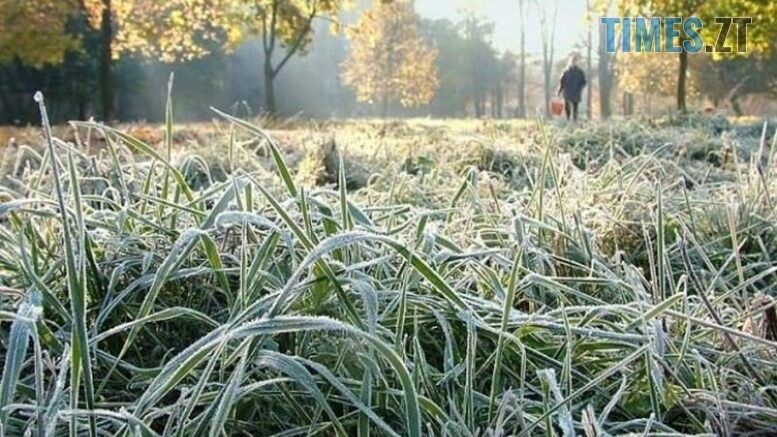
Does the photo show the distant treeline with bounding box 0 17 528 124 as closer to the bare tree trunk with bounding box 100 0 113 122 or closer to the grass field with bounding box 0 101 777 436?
the bare tree trunk with bounding box 100 0 113 122

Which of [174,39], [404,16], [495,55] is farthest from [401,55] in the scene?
[174,39]

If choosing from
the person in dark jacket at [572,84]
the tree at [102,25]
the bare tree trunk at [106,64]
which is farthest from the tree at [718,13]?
the bare tree trunk at [106,64]

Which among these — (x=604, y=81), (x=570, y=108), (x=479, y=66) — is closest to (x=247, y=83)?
(x=479, y=66)

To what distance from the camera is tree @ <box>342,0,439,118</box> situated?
2795cm

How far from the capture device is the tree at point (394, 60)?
91.7 feet

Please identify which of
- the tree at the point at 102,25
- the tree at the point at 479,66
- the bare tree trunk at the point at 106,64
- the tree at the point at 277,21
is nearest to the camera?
the tree at the point at 102,25

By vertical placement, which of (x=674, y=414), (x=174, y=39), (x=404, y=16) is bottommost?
(x=674, y=414)

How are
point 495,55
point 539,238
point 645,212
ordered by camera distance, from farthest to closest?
point 495,55 < point 645,212 < point 539,238

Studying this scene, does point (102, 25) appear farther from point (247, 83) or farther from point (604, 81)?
point (604, 81)

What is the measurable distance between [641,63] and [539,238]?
2531 cm

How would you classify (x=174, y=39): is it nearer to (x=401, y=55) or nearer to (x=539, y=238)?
(x=539, y=238)

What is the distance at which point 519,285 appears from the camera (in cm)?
70

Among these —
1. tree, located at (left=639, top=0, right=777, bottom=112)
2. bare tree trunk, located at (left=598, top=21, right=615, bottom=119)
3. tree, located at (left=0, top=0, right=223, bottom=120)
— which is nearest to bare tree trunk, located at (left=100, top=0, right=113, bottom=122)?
tree, located at (left=0, top=0, right=223, bottom=120)

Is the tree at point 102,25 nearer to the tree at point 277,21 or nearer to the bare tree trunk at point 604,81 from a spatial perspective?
the tree at point 277,21
